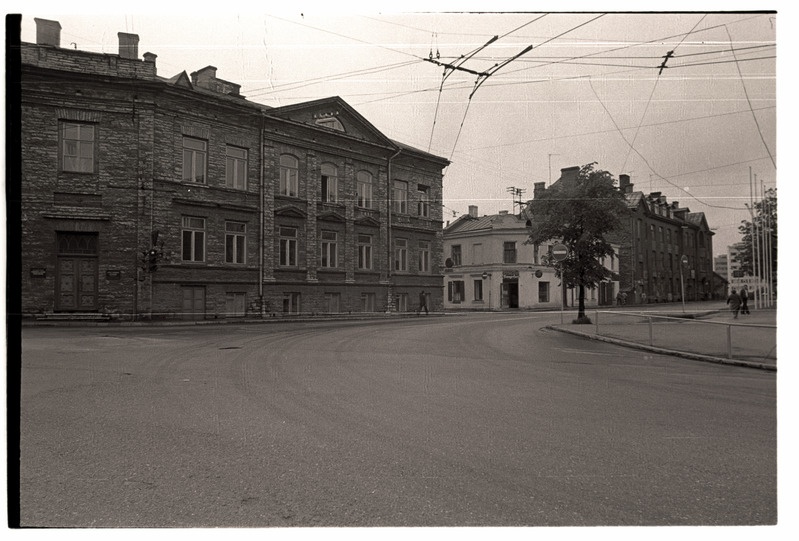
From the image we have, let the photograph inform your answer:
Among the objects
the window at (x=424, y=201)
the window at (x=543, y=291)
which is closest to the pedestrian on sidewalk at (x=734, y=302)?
the window at (x=543, y=291)

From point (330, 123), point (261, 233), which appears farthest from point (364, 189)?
point (261, 233)

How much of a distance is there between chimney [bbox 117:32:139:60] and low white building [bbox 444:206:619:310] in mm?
2500

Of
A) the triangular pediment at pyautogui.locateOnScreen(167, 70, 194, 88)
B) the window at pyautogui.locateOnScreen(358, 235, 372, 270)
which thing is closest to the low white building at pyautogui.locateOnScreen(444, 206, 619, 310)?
the window at pyautogui.locateOnScreen(358, 235, 372, 270)

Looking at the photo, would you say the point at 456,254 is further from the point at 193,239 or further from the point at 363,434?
the point at 193,239

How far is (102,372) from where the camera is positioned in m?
4.11

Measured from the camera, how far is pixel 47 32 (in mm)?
3166

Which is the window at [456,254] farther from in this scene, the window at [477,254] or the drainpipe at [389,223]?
the drainpipe at [389,223]

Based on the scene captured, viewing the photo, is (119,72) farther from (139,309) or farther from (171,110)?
(139,309)

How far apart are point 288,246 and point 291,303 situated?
1.43 feet

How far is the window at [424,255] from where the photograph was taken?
434 centimetres

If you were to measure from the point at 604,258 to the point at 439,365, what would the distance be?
8.92 ft

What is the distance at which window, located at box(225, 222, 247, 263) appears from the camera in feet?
12.8

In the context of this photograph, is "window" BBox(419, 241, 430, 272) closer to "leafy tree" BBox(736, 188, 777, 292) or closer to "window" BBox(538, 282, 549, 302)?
"leafy tree" BBox(736, 188, 777, 292)
